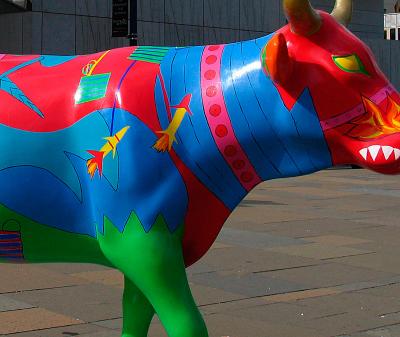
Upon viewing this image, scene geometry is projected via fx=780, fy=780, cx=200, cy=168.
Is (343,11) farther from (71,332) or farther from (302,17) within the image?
(71,332)

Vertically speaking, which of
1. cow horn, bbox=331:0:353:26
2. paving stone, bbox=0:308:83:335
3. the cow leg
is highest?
cow horn, bbox=331:0:353:26

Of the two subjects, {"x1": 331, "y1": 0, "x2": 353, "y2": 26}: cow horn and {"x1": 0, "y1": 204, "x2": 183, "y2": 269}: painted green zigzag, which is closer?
{"x1": 0, "y1": 204, "x2": 183, "y2": 269}: painted green zigzag

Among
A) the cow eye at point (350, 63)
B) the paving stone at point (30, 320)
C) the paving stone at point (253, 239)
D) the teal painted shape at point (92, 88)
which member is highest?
the cow eye at point (350, 63)

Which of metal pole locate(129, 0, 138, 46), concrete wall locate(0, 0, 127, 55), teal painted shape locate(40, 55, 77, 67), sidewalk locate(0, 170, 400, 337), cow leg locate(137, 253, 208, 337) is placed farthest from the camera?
concrete wall locate(0, 0, 127, 55)

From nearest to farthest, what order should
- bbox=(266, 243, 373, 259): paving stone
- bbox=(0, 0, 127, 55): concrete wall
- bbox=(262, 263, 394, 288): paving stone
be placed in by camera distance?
1. bbox=(262, 263, 394, 288): paving stone
2. bbox=(266, 243, 373, 259): paving stone
3. bbox=(0, 0, 127, 55): concrete wall

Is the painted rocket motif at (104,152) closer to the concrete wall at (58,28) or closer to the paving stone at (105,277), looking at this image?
the paving stone at (105,277)

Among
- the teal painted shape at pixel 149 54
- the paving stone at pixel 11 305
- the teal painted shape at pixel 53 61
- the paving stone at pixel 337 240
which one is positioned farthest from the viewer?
the paving stone at pixel 337 240

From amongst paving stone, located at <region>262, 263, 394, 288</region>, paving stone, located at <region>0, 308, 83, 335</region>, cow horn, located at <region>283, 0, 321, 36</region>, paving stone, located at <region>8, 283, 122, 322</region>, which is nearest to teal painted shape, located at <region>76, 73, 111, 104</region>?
cow horn, located at <region>283, 0, 321, 36</region>

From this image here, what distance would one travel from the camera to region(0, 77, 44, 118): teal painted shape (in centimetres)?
357

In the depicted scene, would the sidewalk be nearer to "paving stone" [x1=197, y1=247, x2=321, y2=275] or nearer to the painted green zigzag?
"paving stone" [x1=197, y1=247, x2=321, y2=275]

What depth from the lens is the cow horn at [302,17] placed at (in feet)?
10.5

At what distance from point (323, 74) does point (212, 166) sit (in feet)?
2.10

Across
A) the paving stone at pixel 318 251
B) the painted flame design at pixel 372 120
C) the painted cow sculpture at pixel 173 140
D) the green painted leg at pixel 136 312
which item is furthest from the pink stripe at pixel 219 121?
the paving stone at pixel 318 251

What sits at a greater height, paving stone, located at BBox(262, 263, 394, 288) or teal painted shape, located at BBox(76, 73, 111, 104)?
teal painted shape, located at BBox(76, 73, 111, 104)
